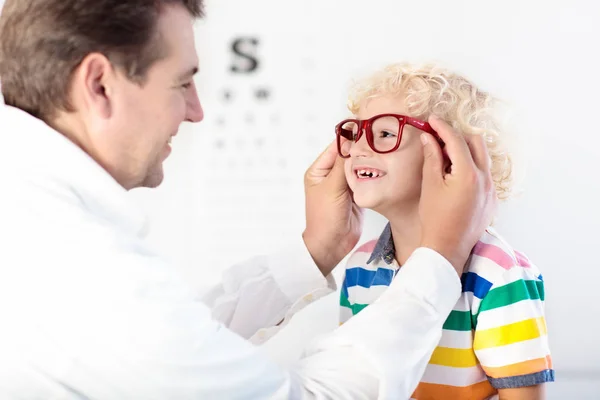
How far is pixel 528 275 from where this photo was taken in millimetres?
1514

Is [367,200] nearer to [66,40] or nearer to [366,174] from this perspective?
[366,174]

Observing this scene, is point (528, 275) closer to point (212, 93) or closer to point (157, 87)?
point (157, 87)

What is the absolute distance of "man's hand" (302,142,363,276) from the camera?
5.41ft

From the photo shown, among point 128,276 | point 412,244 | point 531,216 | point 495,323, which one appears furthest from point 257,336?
point 531,216

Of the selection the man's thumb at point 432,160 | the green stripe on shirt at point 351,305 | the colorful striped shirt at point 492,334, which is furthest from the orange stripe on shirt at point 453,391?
the man's thumb at point 432,160

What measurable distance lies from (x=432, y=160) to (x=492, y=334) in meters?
0.36

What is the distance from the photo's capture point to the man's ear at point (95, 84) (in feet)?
3.86

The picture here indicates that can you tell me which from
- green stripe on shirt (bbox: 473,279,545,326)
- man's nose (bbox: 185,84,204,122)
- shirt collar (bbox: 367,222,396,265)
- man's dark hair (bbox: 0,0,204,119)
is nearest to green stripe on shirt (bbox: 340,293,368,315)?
shirt collar (bbox: 367,222,396,265)

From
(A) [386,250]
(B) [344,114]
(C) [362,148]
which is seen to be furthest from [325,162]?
(B) [344,114]

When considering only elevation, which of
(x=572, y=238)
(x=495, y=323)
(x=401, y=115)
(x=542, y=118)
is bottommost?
(x=572, y=238)

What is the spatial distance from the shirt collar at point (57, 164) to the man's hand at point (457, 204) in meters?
0.52

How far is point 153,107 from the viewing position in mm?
1243

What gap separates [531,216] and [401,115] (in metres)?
0.94

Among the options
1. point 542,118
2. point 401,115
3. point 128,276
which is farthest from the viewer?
point 542,118
